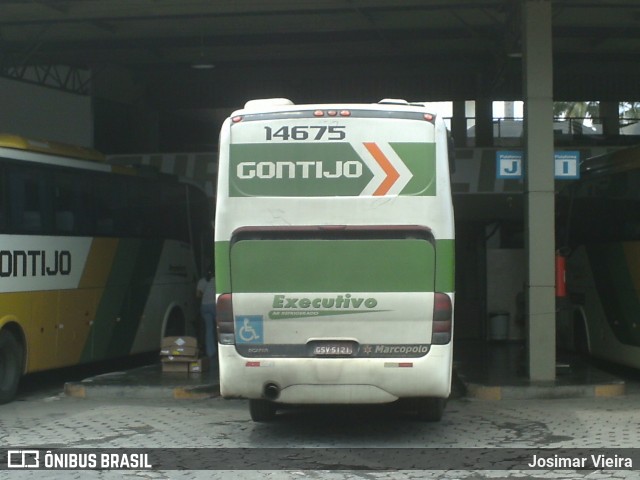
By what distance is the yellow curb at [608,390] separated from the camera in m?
14.1

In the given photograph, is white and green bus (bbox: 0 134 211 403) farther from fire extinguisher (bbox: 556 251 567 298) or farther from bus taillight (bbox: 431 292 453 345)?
fire extinguisher (bbox: 556 251 567 298)

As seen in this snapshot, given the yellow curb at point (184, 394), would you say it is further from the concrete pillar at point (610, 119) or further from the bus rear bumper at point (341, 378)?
the concrete pillar at point (610, 119)

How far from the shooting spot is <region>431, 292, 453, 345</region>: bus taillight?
33.4 feet

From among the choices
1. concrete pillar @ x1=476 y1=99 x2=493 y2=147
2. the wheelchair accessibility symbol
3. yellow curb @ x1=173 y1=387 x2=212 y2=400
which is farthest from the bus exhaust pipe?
concrete pillar @ x1=476 y1=99 x2=493 y2=147

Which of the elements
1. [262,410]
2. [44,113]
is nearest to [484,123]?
[44,113]

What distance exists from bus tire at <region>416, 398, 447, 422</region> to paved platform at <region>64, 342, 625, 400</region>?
87.1 inches

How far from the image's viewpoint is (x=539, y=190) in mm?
14664

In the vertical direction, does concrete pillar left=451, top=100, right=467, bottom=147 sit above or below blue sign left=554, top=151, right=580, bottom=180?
above

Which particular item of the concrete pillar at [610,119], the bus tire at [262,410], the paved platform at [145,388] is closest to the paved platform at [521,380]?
the bus tire at [262,410]

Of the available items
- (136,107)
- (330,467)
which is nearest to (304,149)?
(330,467)

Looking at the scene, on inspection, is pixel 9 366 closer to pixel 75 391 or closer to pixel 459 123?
pixel 75 391

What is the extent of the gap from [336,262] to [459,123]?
1723cm

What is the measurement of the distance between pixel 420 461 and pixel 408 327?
1.34 meters

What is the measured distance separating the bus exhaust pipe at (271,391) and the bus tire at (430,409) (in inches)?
82.1
